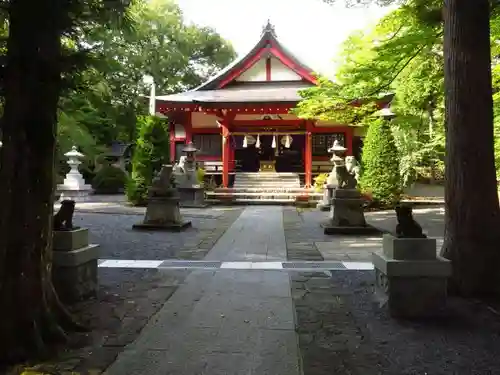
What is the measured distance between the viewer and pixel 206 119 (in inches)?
886

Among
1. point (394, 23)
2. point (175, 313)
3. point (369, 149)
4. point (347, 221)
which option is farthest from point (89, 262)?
point (369, 149)

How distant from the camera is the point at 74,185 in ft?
70.2

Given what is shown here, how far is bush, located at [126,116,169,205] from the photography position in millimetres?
17172

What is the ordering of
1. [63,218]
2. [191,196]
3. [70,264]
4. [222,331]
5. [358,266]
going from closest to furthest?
[222,331], [70,264], [63,218], [358,266], [191,196]

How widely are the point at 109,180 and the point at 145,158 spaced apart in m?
9.11

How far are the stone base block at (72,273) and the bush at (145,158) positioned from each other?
40.8 ft

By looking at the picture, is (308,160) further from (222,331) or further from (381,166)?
(222,331)

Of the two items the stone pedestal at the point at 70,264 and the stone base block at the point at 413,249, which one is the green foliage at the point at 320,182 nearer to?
the stone base block at the point at 413,249

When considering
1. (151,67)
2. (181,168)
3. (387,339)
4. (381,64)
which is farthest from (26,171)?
(151,67)

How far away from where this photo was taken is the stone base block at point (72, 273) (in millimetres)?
4547

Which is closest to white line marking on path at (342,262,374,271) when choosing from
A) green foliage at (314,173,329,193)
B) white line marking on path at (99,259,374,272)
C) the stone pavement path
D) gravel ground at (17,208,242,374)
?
white line marking on path at (99,259,374,272)

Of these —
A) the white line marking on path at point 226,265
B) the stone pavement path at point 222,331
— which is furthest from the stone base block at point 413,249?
the white line marking on path at point 226,265

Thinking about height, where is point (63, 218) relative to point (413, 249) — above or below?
above

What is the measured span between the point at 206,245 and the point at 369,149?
862cm
